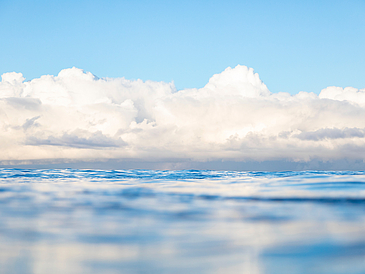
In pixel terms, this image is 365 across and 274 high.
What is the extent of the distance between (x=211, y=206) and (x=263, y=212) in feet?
7.65

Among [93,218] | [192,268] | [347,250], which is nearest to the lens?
[192,268]

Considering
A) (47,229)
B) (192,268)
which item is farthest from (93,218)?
(192,268)

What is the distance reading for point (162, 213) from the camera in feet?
34.9

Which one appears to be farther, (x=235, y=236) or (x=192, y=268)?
(x=235, y=236)

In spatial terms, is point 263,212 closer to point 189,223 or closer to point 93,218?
point 189,223

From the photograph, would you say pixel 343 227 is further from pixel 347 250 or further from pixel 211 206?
pixel 211 206

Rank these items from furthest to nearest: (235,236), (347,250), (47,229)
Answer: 1. (47,229)
2. (235,236)
3. (347,250)

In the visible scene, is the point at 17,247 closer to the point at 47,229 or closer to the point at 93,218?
the point at 47,229

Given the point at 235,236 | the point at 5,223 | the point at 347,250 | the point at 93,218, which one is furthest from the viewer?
the point at 93,218

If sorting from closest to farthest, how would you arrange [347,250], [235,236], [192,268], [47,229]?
[192,268] < [347,250] < [235,236] < [47,229]

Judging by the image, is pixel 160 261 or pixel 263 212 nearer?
pixel 160 261

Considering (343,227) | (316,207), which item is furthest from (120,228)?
(316,207)

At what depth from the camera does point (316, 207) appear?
38.1 ft

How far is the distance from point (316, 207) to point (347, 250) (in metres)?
5.98
